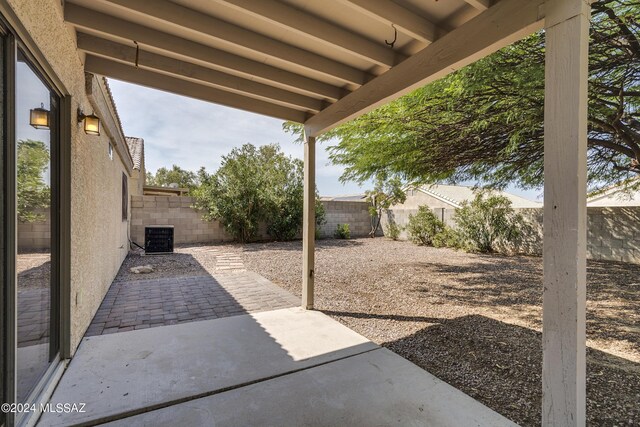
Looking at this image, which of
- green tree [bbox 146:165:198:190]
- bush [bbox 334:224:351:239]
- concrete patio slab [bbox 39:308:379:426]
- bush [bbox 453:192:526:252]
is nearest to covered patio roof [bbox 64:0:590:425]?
concrete patio slab [bbox 39:308:379:426]

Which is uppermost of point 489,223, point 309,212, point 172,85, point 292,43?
point 292,43

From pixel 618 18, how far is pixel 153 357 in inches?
245

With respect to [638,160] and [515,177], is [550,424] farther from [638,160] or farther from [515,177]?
[515,177]

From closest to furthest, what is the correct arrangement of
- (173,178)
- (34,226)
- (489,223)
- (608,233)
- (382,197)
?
(34,226), (608,233), (489,223), (382,197), (173,178)

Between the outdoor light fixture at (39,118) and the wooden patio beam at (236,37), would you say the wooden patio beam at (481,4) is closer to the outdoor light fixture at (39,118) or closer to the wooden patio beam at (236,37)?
the wooden patio beam at (236,37)

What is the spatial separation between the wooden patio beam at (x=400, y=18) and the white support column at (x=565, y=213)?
35.4 inches

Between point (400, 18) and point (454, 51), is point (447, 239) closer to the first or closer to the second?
point (454, 51)

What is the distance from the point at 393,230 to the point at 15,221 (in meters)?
→ 13.9

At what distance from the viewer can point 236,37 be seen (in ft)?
8.54

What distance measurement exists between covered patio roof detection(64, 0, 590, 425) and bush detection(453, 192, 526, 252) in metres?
8.50

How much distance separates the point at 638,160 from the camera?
507 cm

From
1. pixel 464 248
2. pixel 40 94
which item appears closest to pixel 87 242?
pixel 40 94

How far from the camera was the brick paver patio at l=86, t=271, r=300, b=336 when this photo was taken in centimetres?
383

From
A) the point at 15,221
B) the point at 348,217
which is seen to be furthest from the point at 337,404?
the point at 348,217
